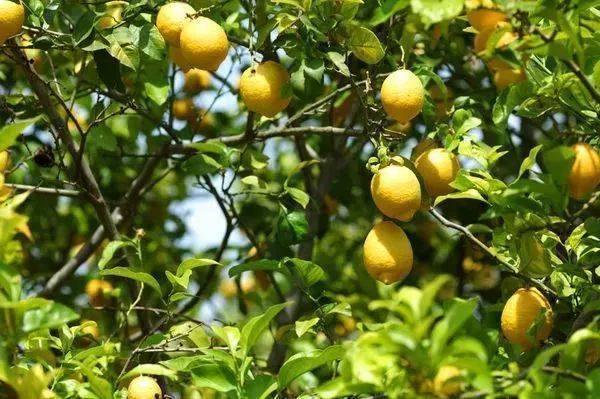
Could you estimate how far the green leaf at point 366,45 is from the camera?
1.98 m

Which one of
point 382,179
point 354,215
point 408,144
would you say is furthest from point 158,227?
point 382,179

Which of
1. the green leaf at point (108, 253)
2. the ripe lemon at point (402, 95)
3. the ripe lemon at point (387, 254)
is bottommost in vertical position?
the green leaf at point (108, 253)

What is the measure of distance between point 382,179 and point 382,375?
1.49ft

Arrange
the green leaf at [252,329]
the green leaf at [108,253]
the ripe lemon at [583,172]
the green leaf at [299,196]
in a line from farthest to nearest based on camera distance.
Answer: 1. the green leaf at [299,196]
2. the green leaf at [108,253]
3. the green leaf at [252,329]
4. the ripe lemon at [583,172]

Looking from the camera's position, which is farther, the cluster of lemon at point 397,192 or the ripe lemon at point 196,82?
the ripe lemon at point 196,82

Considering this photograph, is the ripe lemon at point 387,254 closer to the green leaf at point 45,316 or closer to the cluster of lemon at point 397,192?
the cluster of lemon at point 397,192

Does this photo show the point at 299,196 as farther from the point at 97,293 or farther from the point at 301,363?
the point at 97,293

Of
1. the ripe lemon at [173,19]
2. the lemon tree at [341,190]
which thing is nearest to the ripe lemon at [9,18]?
the lemon tree at [341,190]

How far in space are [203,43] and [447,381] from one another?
91 cm

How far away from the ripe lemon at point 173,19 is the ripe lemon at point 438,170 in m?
0.59

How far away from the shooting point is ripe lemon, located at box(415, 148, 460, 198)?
1951mm

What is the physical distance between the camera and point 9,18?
76.7 inches

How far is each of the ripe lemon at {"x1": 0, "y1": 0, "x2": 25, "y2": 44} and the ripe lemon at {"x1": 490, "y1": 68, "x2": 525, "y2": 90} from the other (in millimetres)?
1052

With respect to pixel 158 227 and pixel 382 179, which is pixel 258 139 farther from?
pixel 158 227
